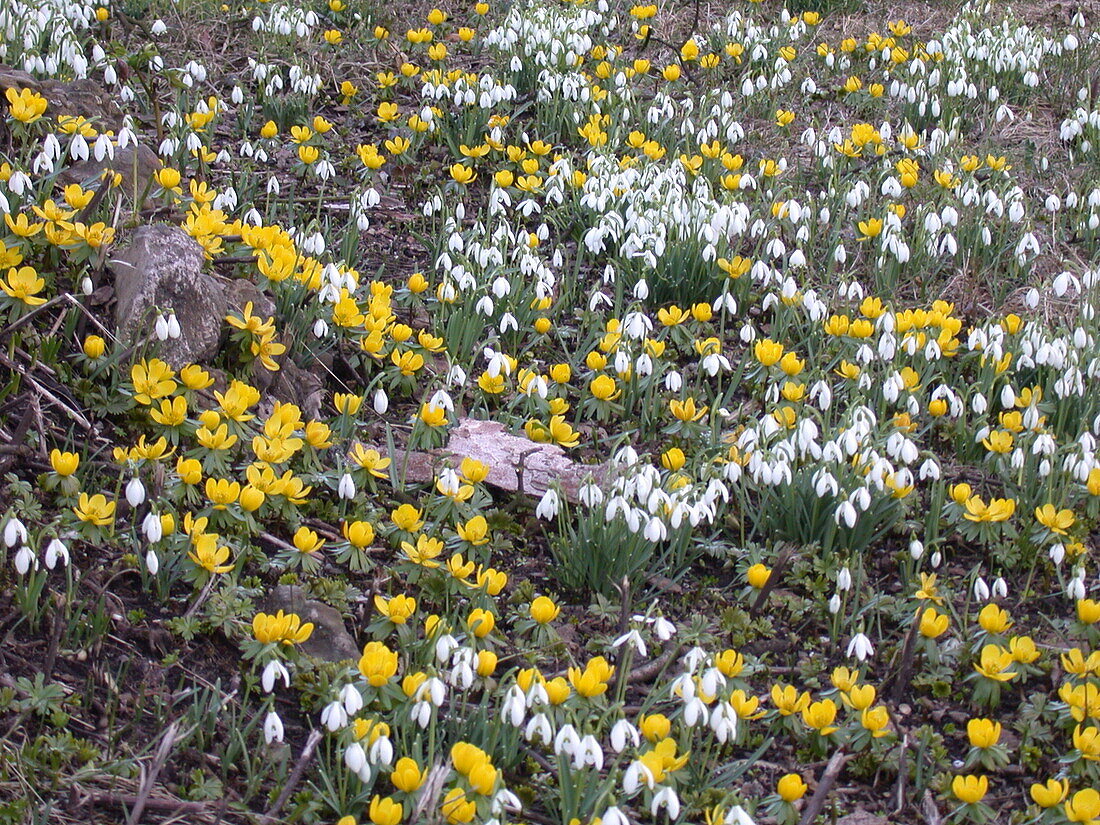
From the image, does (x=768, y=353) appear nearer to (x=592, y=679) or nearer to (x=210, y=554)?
(x=592, y=679)

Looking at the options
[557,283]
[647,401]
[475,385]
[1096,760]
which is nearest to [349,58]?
[557,283]

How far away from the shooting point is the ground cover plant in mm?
2324

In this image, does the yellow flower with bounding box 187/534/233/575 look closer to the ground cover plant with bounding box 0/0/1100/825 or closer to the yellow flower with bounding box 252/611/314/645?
the ground cover plant with bounding box 0/0/1100/825

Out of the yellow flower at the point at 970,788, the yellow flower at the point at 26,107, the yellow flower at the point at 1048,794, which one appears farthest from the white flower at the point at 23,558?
the yellow flower at the point at 1048,794

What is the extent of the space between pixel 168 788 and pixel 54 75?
3736mm

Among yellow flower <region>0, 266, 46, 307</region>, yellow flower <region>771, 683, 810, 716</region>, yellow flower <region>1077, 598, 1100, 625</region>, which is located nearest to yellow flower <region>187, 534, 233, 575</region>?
yellow flower <region>0, 266, 46, 307</region>

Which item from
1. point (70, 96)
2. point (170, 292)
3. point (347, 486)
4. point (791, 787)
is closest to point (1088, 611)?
point (791, 787)

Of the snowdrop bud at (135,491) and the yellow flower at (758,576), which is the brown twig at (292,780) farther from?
the yellow flower at (758,576)

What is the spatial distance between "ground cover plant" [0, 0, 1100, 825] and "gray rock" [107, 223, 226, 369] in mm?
14

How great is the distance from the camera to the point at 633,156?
17.5 feet

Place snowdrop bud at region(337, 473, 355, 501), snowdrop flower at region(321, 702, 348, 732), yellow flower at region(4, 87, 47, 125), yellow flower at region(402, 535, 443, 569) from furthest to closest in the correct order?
yellow flower at region(4, 87, 47, 125), snowdrop bud at region(337, 473, 355, 501), yellow flower at region(402, 535, 443, 569), snowdrop flower at region(321, 702, 348, 732)

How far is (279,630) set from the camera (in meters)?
2.39

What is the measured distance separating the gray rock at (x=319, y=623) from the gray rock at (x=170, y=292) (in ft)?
2.95

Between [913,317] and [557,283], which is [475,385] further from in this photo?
[913,317]
